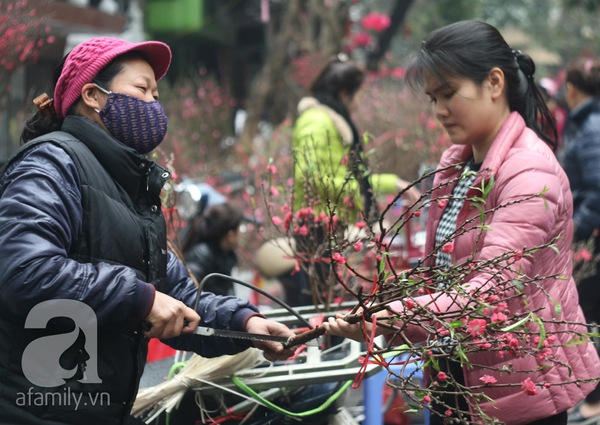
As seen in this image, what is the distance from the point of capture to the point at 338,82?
5484 millimetres

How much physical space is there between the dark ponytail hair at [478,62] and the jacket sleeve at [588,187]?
8.16ft

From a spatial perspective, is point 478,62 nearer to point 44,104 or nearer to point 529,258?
point 529,258

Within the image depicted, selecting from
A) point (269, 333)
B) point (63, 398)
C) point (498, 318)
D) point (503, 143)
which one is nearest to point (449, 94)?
point (503, 143)

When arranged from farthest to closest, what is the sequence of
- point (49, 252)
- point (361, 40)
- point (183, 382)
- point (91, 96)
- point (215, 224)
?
1. point (361, 40)
2. point (215, 224)
3. point (183, 382)
4. point (91, 96)
5. point (49, 252)

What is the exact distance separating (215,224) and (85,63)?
3352 millimetres

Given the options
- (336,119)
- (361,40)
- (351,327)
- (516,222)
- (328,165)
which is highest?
(361,40)

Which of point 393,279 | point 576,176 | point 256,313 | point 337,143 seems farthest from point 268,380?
point 576,176

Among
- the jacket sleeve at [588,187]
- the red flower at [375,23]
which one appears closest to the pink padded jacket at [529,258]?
the jacket sleeve at [588,187]

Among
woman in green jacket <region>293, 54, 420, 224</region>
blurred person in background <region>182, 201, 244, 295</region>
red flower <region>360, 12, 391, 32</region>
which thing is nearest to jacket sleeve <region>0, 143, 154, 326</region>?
woman in green jacket <region>293, 54, 420, 224</region>

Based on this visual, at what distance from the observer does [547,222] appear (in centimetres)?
262

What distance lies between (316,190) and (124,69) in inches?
63.2

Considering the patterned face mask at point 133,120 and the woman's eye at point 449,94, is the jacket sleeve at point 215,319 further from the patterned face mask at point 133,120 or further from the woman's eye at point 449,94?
the woman's eye at point 449,94

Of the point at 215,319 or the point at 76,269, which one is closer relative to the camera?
the point at 76,269

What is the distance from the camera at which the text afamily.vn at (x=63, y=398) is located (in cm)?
222
